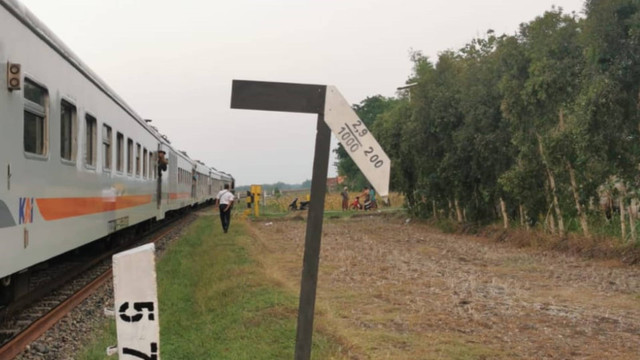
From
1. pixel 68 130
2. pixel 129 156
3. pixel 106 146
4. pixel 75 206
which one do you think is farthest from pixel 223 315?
pixel 129 156

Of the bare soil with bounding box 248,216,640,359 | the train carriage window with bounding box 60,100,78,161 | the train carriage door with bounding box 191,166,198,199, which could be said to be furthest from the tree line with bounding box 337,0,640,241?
the train carriage door with bounding box 191,166,198,199

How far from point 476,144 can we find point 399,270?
294 inches

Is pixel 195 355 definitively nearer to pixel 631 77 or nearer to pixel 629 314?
pixel 629 314

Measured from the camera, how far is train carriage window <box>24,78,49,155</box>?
6531 mm

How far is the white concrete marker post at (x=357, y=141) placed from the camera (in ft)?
13.1

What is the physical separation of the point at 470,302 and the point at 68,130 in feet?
18.3

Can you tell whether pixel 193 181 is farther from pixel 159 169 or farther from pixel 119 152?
pixel 119 152

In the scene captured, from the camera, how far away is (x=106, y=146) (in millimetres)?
10961

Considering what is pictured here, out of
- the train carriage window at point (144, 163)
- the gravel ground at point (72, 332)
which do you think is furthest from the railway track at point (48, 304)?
the train carriage window at point (144, 163)

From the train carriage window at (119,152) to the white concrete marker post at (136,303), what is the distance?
8.75 meters

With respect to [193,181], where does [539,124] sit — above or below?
above

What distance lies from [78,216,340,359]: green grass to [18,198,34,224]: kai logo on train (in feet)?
4.62

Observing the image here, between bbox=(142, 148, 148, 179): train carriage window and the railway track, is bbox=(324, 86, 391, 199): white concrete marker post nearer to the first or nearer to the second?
the railway track

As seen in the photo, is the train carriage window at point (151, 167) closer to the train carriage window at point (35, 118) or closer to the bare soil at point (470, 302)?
the bare soil at point (470, 302)
